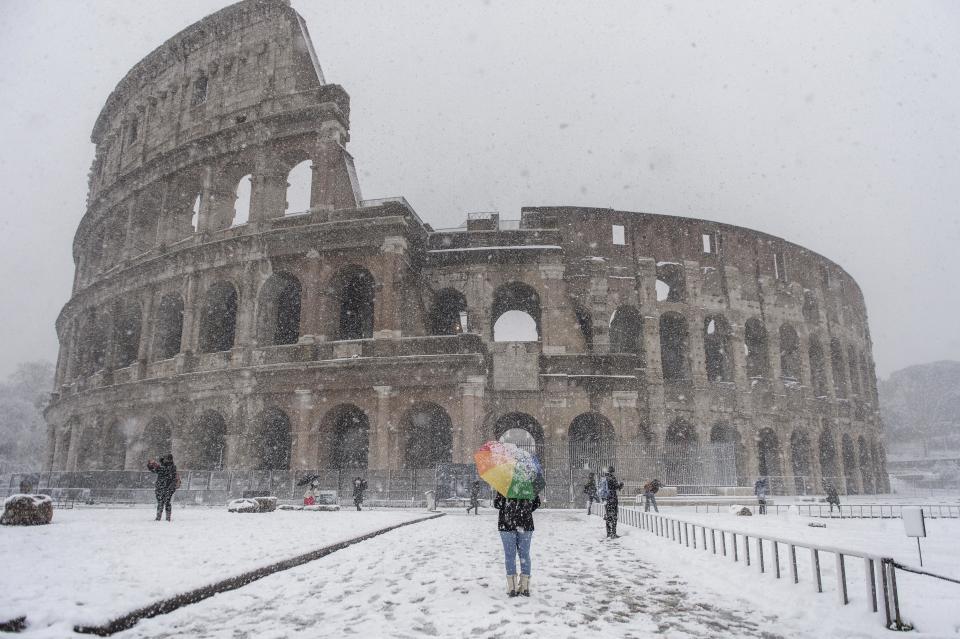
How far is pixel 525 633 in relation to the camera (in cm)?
422

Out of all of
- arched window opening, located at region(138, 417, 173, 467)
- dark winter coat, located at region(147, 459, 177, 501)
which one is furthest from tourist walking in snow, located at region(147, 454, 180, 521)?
arched window opening, located at region(138, 417, 173, 467)

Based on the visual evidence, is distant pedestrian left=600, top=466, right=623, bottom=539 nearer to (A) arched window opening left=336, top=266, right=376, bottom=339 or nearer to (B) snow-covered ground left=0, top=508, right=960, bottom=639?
(B) snow-covered ground left=0, top=508, right=960, bottom=639

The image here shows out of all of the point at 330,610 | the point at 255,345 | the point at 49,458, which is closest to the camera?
the point at 330,610

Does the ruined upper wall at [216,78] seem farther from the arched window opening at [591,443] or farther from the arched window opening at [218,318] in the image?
the arched window opening at [591,443]

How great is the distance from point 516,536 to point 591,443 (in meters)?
18.1

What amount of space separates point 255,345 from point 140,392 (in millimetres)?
6006

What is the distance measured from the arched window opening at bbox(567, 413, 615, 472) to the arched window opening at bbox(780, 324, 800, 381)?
11213 millimetres

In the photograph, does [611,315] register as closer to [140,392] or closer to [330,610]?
[140,392]

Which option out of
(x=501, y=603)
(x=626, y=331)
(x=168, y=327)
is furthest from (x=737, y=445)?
(x=168, y=327)

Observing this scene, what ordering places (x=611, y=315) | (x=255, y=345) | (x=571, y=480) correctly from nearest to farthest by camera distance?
(x=571, y=480)
(x=255, y=345)
(x=611, y=315)

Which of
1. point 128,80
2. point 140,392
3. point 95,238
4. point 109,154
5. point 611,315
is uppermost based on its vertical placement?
point 128,80

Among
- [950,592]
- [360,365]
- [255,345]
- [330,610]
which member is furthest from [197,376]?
[950,592]

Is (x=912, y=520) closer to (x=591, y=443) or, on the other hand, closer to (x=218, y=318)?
(x=591, y=443)

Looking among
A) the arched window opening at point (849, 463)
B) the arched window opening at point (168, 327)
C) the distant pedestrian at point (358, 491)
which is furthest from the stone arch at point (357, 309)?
the arched window opening at point (849, 463)
